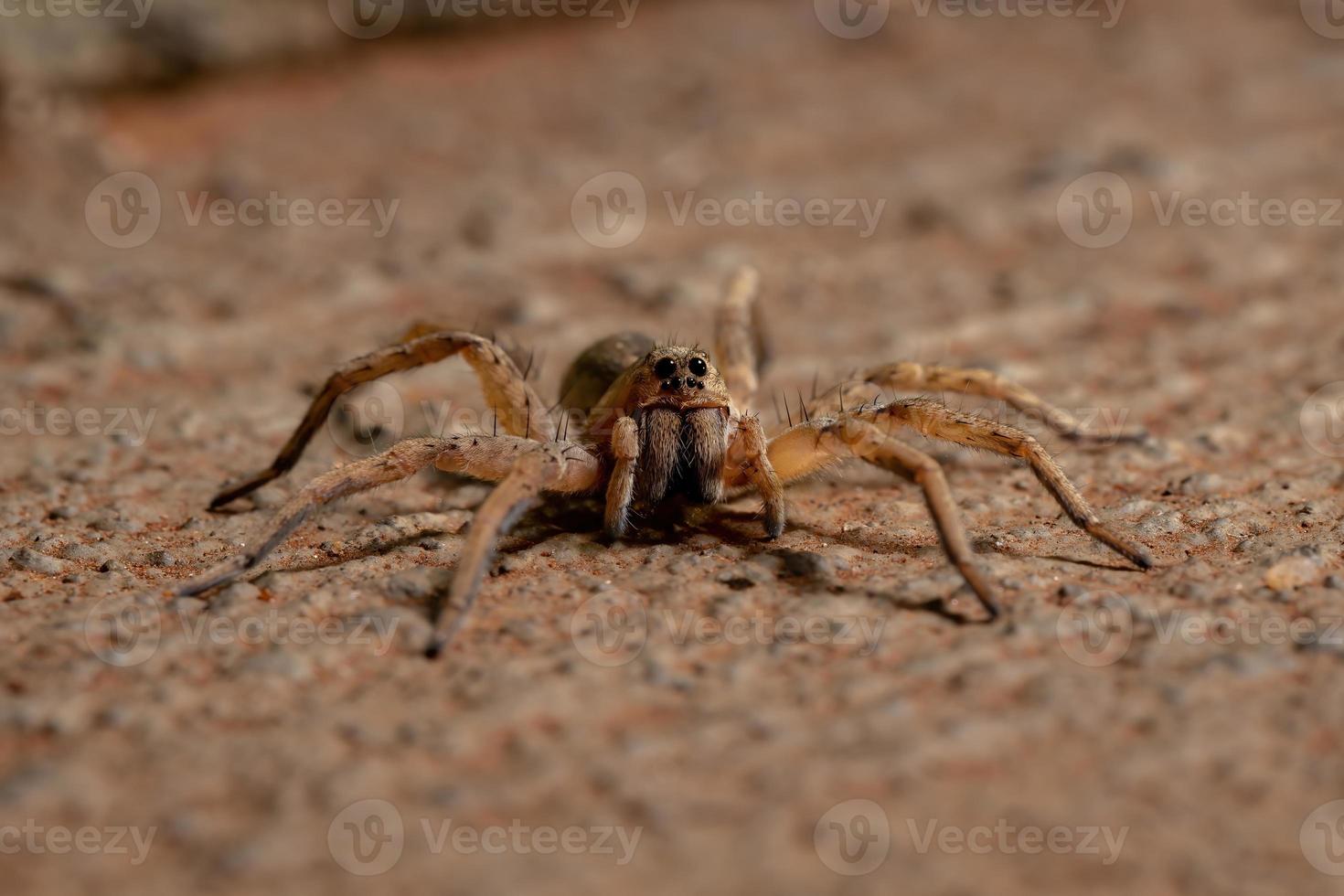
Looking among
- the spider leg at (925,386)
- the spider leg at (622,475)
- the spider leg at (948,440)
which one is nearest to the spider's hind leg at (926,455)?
the spider leg at (948,440)

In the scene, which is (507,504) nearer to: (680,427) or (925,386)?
(680,427)

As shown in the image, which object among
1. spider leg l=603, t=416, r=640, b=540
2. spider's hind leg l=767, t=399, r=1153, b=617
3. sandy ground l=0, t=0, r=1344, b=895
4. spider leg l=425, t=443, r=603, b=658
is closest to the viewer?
sandy ground l=0, t=0, r=1344, b=895

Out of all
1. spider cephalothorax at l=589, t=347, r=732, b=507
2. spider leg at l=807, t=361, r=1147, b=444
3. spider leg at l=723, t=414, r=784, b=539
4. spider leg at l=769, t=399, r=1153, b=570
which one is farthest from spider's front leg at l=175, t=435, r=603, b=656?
spider leg at l=807, t=361, r=1147, b=444

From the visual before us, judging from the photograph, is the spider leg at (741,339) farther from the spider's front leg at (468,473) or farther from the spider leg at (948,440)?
the spider's front leg at (468,473)

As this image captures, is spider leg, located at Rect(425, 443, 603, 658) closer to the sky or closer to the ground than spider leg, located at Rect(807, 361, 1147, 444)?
closer to the ground

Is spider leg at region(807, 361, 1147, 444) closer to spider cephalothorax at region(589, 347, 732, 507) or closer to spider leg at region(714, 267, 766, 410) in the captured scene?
spider leg at region(714, 267, 766, 410)
